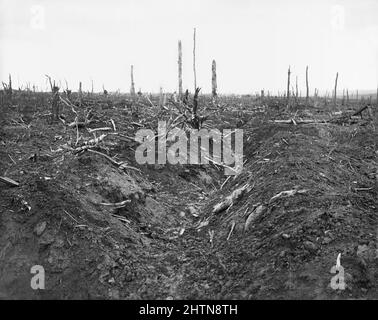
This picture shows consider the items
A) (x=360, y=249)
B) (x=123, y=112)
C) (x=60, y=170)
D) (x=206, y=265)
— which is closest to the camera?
(x=360, y=249)

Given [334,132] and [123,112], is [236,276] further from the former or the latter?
[123,112]

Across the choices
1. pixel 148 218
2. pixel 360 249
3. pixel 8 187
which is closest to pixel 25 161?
pixel 8 187

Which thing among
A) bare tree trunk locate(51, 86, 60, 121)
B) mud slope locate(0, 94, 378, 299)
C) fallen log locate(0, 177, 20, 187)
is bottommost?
mud slope locate(0, 94, 378, 299)

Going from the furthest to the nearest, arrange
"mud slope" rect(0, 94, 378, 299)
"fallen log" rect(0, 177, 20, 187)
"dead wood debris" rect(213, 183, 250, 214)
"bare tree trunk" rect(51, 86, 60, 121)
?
"bare tree trunk" rect(51, 86, 60, 121), "dead wood debris" rect(213, 183, 250, 214), "fallen log" rect(0, 177, 20, 187), "mud slope" rect(0, 94, 378, 299)

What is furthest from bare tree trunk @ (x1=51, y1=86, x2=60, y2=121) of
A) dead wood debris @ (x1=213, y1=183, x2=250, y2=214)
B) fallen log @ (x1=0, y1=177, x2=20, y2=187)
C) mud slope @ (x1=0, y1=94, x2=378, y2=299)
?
dead wood debris @ (x1=213, y1=183, x2=250, y2=214)

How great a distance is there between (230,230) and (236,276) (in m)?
1.10

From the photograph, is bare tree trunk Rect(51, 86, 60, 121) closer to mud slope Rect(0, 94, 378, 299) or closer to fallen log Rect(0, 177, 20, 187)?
mud slope Rect(0, 94, 378, 299)

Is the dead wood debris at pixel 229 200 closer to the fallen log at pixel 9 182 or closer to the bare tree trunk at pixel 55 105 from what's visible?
the fallen log at pixel 9 182

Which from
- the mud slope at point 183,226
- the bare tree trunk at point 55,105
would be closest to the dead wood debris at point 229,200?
the mud slope at point 183,226

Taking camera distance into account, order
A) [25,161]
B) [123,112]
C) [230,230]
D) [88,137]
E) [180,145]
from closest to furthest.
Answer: [230,230] < [25,161] < [88,137] < [180,145] < [123,112]

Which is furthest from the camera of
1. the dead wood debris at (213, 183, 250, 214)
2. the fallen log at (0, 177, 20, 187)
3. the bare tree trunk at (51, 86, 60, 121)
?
the bare tree trunk at (51, 86, 60, 121)

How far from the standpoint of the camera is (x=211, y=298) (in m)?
4.09

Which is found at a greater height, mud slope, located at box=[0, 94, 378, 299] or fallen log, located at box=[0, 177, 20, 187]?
fallen log, located at box=[0, 177, 20, 187]
